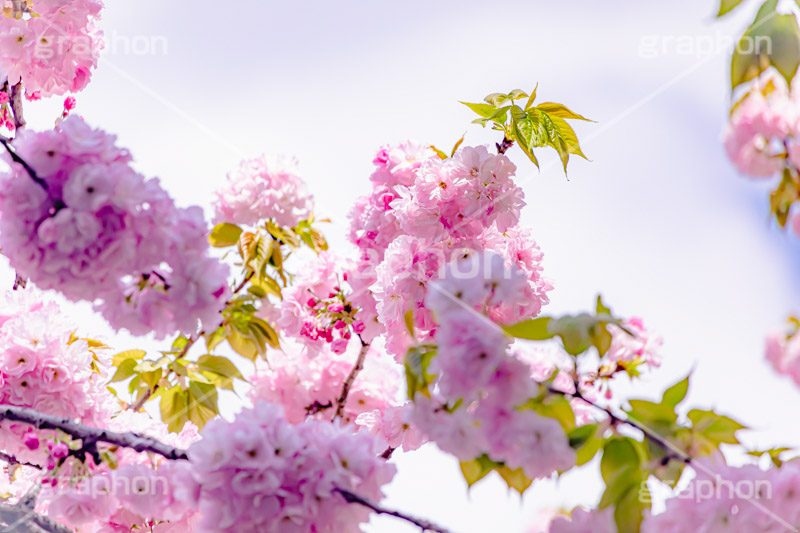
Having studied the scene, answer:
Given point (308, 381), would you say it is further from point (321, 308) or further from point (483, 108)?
point (483, 108)

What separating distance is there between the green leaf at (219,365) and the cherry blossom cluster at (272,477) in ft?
3.15

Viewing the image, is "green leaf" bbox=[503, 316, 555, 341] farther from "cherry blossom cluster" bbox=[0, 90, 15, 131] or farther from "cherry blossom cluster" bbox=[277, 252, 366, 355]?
"cherry blossom cluster" bbox=[0, 90, 15, 131]

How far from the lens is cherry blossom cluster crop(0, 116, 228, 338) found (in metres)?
1.22

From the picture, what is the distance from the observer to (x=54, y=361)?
200 cm

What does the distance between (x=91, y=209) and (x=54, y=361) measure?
99cm

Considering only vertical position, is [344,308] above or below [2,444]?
above

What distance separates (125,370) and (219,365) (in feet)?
1.07

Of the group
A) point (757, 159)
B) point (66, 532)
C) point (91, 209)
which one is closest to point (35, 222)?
point (91, 209)

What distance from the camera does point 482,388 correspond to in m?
1.13

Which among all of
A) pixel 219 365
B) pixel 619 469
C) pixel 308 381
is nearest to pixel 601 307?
pixel 619 469

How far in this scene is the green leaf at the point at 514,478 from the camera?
1.34m

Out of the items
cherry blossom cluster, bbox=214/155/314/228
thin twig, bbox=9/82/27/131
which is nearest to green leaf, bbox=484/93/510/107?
cherry blossom cluster, bbox=214/155/314/228

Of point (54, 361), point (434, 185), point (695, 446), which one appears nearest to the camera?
point (695, 446)

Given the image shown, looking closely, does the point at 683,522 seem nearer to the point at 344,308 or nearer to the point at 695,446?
the point at 695,446
